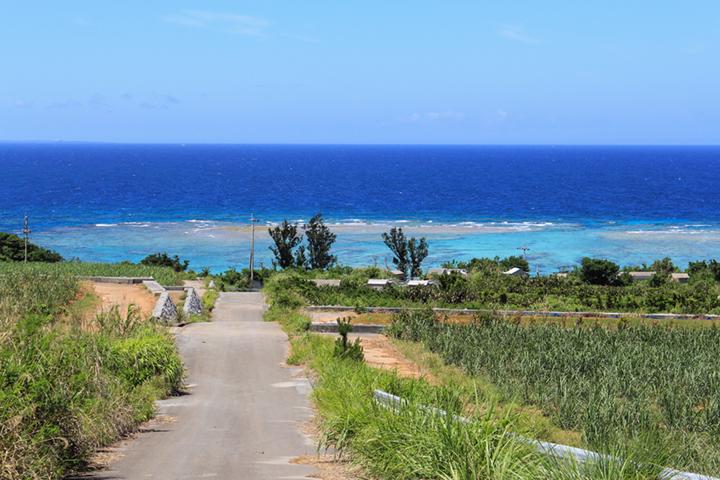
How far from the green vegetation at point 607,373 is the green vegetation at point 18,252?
3839cm

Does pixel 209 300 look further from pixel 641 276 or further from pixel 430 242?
pixel 430 242

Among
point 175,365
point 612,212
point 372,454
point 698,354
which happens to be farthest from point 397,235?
point 612,212

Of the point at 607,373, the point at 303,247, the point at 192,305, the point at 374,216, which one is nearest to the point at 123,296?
the point at 192,305

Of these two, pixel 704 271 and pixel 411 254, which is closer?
pixel 704 271

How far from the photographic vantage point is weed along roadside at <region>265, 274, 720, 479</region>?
30.1 feet

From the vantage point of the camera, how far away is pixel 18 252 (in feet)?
205

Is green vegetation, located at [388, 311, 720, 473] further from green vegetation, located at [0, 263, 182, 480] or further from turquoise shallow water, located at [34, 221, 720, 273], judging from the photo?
turquoise shallow water, located at [34, 221, 720, 273]

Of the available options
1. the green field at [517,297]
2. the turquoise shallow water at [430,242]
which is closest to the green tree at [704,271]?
the green field at [517,297]

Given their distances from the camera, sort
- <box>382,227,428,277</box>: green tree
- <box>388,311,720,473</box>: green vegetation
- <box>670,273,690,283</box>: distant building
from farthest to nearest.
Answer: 1. <box>382,227,428,277</box>: green tree
2. <box>670,273,690,283</box>: distant building
3. <box>388,311,720,473</box>: green vegetation

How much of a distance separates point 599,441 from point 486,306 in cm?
2369

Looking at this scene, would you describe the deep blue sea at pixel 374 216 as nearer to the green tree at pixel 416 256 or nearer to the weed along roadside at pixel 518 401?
the green tree at pixel 416 256

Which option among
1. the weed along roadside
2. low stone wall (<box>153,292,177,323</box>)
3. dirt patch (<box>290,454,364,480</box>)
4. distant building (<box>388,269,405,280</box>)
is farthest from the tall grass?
distant building (<box>388,269,405,280</box>)

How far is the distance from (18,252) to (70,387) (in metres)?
55.5

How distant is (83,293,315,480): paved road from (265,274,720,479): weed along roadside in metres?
0.61
